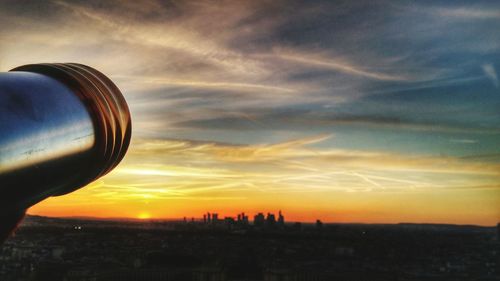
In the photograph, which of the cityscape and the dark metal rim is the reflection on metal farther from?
the cityscape

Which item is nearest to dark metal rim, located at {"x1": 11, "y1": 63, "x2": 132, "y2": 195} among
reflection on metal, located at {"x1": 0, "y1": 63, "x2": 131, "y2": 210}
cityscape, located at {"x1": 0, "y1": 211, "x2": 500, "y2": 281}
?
reflection on metal, located at {"x1": 0, "y1": 63, "x2": 131, "y2": 210}

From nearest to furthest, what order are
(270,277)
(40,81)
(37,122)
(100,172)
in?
(37,122) → (40,81) → (100,172) → (270,277)

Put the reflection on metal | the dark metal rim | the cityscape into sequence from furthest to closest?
the cityscape → the dark metal rim → the reflection on metal

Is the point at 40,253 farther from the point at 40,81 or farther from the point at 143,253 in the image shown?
the point at 40,81

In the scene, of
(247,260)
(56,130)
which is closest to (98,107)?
(56,130)

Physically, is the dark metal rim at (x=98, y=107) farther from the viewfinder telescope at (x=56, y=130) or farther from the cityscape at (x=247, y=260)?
the cityscape at (x=247, y=260)

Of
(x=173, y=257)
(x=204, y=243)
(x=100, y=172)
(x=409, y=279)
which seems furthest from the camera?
(x=204, y=243)

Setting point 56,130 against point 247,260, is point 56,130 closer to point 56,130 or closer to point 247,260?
point 56,130

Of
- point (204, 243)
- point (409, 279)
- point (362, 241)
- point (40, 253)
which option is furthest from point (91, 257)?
point (362, 241)
